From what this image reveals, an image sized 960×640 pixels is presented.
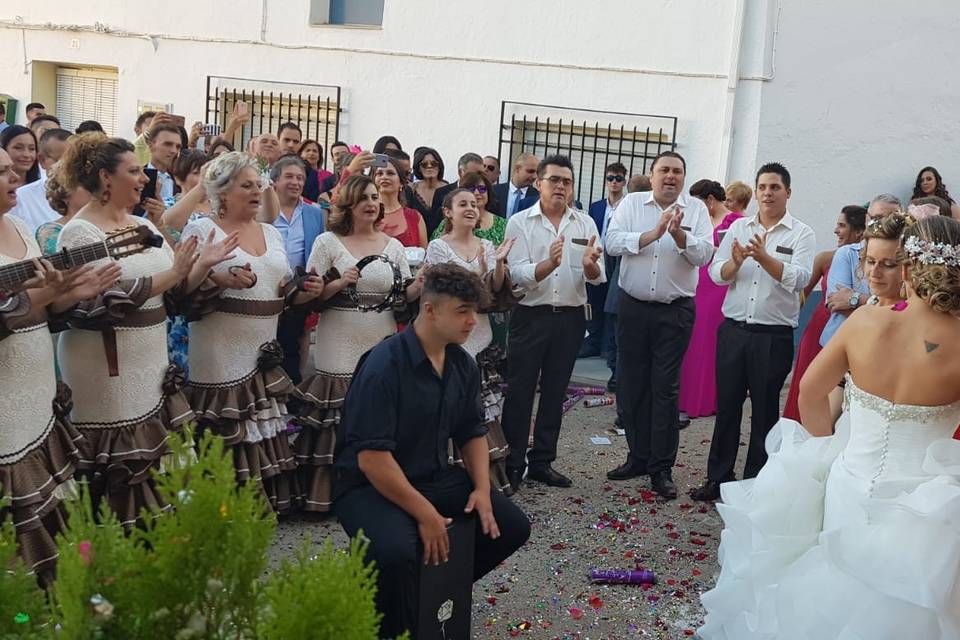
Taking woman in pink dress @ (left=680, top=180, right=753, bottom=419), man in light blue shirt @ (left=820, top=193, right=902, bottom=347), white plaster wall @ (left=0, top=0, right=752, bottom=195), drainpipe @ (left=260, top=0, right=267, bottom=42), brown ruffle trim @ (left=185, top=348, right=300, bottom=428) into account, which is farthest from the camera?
drainpipe @ (left=260, top=0, right=267, bottom=42)

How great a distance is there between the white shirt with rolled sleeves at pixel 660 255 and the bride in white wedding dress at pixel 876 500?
2.46 meters

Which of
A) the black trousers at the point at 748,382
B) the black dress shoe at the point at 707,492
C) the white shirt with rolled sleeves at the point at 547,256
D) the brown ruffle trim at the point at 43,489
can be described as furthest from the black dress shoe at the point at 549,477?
the brown ruffle trim at the point at 43,489

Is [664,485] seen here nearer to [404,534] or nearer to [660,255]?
[660,255]

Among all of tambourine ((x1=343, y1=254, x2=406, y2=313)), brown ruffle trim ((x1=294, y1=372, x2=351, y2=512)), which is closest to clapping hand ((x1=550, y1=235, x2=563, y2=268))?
tambourine ((x1=343, y1=254, x2=406, y2=313))

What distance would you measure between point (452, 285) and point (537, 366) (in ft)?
8.00

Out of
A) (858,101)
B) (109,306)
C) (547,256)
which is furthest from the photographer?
(858,101)

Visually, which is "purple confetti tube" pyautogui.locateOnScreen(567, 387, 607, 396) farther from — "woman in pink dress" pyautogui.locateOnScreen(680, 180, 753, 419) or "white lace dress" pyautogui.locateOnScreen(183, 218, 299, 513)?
"white lace dress" pyautogui.locateOnScreen(183, 218, 299, 513)

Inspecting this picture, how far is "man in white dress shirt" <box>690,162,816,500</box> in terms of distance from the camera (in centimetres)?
663

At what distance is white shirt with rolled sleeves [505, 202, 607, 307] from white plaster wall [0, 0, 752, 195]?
5.58 metres

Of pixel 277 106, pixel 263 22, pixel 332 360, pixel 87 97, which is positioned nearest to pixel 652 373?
pixel 332 360

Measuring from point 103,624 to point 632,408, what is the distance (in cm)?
535

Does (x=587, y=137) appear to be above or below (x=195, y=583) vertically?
above

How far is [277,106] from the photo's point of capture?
1463cm

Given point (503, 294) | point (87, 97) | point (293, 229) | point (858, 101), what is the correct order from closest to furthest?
point (503, 294), point (293, 229), point (858, 101), point (87, 97)
